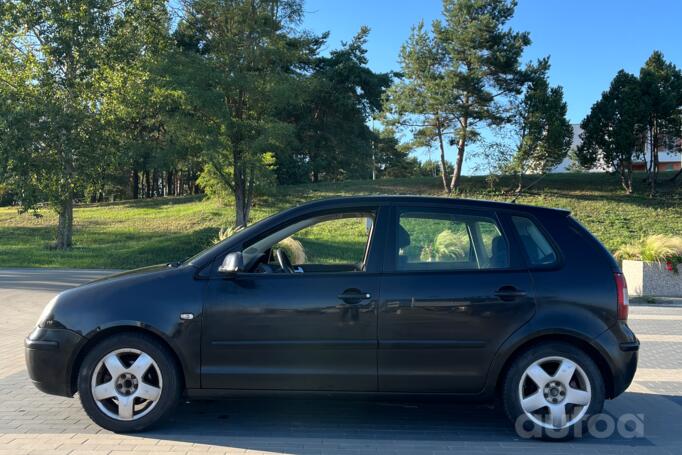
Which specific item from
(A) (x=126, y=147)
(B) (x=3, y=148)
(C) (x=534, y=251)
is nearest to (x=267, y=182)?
(A) (x=126, y=147)

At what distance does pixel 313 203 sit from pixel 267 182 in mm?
19021

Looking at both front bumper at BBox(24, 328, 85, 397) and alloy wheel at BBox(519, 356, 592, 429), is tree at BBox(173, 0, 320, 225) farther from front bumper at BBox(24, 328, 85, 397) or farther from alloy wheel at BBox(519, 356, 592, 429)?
alloy wheel at BBox(519, 356, 592, 429)

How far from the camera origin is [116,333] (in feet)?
13.6

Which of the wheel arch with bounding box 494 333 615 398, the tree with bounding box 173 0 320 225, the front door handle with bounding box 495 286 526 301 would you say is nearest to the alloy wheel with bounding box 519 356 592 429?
the wheel arch with bounding box 494 333 615 398

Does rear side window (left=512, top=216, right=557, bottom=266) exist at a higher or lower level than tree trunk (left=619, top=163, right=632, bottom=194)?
lower

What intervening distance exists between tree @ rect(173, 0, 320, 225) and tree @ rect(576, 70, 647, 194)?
19.8m

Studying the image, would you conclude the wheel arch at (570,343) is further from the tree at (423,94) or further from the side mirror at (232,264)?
the tree at (423,94)

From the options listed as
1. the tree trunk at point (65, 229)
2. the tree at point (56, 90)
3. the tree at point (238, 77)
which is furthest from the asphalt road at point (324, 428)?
the tree trunk at point (65, 229)

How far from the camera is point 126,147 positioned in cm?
2245

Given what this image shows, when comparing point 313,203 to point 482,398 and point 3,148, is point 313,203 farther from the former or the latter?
point 3,148

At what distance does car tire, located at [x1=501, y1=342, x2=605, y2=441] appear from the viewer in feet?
13.5

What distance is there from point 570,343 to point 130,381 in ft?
11.0

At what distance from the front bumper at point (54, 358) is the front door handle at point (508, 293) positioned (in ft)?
10.3

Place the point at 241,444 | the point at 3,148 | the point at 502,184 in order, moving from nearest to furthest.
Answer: the point at 241,444
the point at 3,148
the point at 502,184
